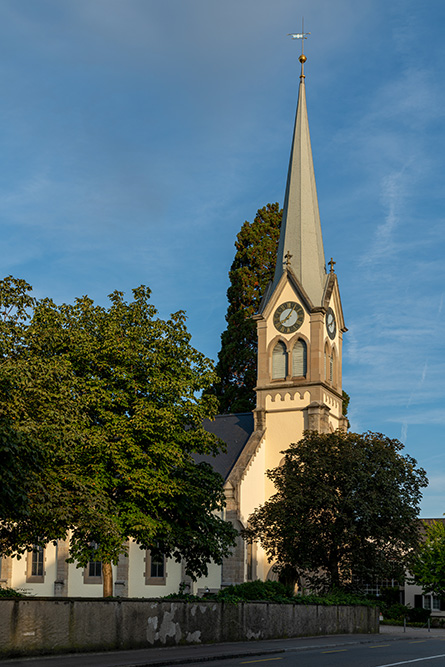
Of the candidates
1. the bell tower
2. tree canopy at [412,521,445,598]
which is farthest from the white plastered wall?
tree canopy at [412,521,445,598]

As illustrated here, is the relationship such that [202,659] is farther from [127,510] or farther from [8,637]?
[127,510]

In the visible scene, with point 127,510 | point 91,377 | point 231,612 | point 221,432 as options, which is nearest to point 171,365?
point 91,377

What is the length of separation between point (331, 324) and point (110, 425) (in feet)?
85.1

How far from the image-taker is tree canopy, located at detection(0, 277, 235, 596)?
22.8 m

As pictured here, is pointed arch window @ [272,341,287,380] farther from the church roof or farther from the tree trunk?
the tree trunk

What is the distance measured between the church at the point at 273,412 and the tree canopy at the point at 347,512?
7.46 meters

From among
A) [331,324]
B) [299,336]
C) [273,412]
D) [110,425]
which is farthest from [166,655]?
[331,324]

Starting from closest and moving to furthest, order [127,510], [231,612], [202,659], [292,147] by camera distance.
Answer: [202,659] → [231,612] → [127,510] → [292,147]

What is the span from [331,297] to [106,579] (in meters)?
27.6

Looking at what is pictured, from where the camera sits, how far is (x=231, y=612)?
22.0m

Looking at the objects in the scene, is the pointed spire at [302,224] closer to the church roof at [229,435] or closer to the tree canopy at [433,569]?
the church roof at [229,435]

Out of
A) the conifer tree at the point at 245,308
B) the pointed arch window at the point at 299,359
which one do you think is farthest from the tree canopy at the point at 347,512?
the conifer tree at the point at 245,308

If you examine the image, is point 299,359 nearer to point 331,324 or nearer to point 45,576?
point 331,324

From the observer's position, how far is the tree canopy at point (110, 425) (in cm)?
2280
